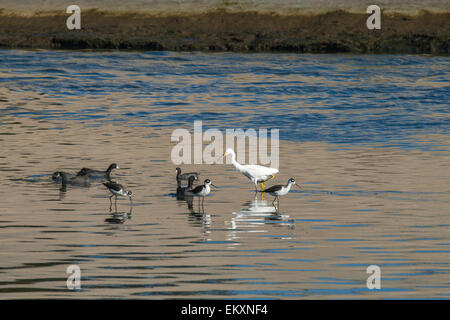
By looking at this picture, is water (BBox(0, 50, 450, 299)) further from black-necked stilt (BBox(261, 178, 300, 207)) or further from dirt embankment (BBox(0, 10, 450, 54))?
dirt embankment (BBox(0, 10, 450, 54))

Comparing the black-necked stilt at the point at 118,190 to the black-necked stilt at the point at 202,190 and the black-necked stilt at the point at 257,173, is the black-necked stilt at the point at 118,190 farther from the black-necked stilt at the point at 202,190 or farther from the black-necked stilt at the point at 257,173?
the black-necked stilt at the point at 257,173

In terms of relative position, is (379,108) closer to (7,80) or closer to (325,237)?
(7,80)

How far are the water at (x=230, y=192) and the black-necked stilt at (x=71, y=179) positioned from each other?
293 millimetres

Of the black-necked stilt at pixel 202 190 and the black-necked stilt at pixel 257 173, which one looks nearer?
the black-necked stilt at pixel 202 190

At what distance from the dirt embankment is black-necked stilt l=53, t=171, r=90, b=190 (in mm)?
32880

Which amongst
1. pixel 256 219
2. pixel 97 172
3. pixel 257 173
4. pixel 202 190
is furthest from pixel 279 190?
pixel 97 172

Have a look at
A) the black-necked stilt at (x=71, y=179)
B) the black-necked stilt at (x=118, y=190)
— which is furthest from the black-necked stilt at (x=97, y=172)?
the black-necked stilt at (x=118, y=190)

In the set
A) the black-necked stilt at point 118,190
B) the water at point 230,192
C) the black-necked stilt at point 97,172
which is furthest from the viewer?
the black-necked stilt at point 97,172

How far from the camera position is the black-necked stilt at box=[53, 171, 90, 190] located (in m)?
20.4

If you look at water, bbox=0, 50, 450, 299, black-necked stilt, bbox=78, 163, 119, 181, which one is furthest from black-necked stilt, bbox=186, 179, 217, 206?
black-necked stilt, bbox=78, 163, 119, 181

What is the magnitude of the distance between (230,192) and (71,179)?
11.4 feet

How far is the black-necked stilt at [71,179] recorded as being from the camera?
66.9 ft

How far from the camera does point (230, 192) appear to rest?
20578 mm

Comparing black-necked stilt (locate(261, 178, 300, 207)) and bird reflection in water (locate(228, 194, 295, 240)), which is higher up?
black-necked stilt (locate(261, 178, 300, 207))
